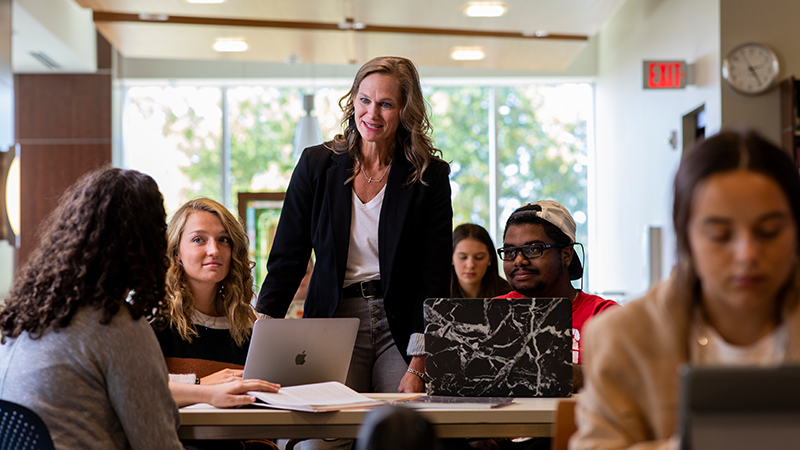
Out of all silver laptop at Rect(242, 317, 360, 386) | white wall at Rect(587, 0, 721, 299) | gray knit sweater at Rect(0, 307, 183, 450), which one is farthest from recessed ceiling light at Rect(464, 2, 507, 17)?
gray knit sweater at Rect(0, 307, 183, 450)

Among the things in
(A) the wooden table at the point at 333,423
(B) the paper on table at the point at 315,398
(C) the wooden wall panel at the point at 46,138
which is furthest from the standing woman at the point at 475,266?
(C) the wooden wall panel at the point at 46,138

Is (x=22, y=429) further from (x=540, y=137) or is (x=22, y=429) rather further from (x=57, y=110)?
(x=540, y=137)

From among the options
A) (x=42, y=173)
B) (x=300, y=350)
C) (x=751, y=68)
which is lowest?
(x=300, y=350)

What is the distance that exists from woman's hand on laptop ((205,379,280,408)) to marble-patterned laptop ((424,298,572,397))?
0.40 m

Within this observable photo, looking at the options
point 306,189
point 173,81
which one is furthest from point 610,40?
point 306,189

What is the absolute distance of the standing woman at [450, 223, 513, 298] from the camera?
4055mm

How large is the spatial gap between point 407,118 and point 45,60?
624 centimetres

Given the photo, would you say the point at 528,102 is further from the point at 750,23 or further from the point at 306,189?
the point at 306,189

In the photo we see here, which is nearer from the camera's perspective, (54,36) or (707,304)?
(707,304)

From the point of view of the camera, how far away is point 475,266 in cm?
409

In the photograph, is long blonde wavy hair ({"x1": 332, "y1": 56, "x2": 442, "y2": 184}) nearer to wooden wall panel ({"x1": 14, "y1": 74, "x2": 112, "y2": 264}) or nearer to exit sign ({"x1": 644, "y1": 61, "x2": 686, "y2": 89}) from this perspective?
exit sign ({"x1": 644, "y1": 61, "x2": 686, "y2": 89})

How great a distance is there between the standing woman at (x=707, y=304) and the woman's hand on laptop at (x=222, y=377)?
1.18m

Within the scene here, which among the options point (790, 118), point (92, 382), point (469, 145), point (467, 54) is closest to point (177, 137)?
point (469, 145)

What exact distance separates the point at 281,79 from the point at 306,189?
643 centimetres
